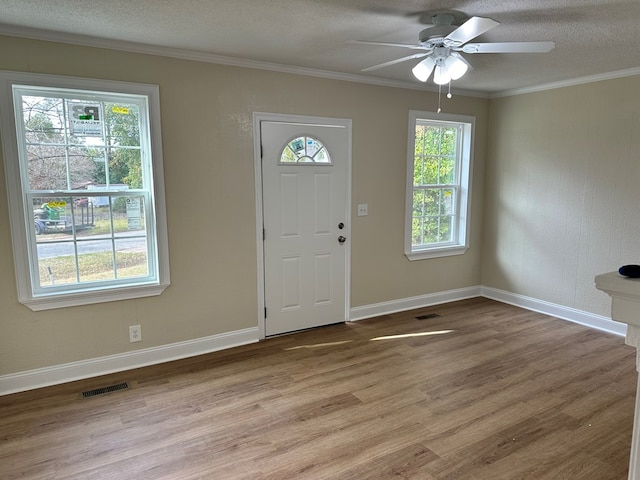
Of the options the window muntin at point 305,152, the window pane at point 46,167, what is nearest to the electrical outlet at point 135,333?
the window pane at point 46,167

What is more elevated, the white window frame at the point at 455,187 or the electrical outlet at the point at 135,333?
the white window frame at the point at 455,187

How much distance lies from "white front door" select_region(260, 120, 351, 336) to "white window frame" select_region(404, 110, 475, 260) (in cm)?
82

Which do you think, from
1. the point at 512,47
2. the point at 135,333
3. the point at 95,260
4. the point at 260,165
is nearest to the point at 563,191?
the point at 512,47

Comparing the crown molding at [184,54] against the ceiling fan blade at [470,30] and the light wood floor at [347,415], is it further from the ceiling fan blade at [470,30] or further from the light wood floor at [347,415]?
the light wood floor at [347,415]

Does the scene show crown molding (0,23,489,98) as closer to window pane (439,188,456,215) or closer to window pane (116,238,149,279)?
window pane (439,188,456,215)

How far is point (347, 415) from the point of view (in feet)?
8.72

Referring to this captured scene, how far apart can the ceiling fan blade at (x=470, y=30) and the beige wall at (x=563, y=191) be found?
8.00 ft

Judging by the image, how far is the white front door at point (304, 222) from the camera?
3.81 m

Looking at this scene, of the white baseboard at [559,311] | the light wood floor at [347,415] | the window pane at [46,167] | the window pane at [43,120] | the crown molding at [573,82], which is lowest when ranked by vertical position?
the light wood floor at [347,415]

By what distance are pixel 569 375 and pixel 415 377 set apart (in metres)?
1.19

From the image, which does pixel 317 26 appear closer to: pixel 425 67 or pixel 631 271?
pixel 425 67

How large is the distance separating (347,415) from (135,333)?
1.81 meters

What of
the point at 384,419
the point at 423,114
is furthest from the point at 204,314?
the point at 423,114

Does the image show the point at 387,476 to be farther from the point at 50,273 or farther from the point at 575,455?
the point at 50,273
